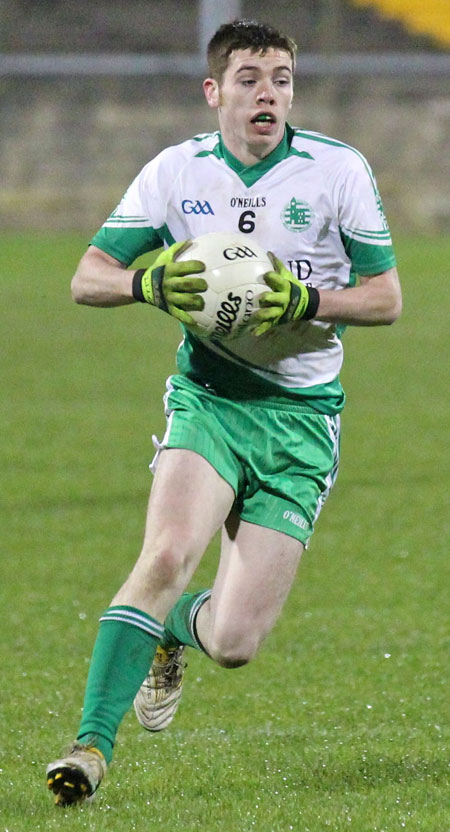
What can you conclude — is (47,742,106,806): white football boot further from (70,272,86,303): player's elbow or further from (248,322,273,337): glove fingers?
(70,272,86,303): player's elbow

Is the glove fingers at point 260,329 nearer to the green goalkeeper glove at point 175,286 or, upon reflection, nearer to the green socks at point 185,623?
the green goalkeeper glove at point 175,286

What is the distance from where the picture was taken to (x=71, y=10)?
24.8 m

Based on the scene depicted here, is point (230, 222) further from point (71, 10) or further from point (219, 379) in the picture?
point (71, 10)

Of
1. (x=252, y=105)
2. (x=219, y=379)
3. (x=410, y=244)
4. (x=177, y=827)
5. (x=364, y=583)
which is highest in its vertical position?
(x=252, y=105)

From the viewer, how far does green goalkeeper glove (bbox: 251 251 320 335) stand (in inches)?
160

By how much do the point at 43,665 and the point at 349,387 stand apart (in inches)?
310

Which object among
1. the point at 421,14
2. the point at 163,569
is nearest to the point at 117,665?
the point at 163,569

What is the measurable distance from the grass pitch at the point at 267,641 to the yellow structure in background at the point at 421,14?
1274cm

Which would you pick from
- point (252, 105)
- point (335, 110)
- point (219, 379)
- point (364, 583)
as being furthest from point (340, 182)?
point (335, 110)

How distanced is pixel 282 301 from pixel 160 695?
4.69 ft

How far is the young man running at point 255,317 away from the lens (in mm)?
4305

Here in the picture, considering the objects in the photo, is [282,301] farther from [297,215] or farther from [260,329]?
[297,215]

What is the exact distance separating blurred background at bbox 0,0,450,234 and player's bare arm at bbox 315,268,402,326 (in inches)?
784

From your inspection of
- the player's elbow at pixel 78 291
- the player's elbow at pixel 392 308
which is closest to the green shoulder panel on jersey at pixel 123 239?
the player's elbow at pixel 78 291
